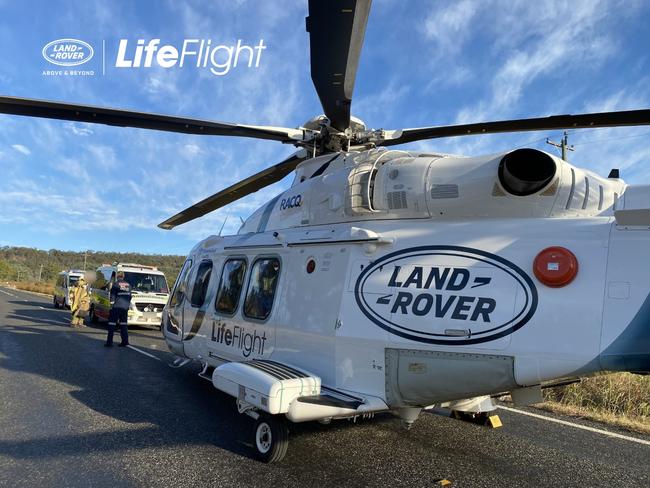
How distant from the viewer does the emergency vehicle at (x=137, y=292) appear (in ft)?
49.7

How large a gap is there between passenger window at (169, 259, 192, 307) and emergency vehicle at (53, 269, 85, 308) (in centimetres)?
1690

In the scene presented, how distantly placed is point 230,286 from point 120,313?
700cm

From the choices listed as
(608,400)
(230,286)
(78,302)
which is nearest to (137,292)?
(78,302)

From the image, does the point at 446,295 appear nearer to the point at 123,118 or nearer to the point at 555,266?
the point at 555,266

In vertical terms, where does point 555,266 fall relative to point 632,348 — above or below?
above

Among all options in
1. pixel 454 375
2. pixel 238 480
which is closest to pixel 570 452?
pixel 454 375

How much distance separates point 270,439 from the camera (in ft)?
13.9

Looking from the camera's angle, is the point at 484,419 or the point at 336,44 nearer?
the point at 336,44

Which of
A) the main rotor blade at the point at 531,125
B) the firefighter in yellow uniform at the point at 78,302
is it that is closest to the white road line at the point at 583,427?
the main rotor blade at the point at 531,125

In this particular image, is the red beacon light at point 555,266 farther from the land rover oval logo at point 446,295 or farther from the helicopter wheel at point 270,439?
the helicopter wheel at point 270,439

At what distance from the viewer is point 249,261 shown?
5977 millimetres

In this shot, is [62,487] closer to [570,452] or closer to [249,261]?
[249,261]

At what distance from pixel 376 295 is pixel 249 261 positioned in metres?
2.28

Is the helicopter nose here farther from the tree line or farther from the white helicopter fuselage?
the tree line
